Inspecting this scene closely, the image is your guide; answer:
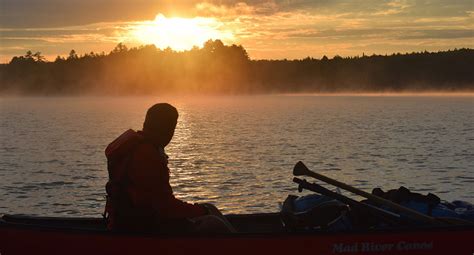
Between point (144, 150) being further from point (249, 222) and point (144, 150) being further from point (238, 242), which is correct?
point (249, 222)

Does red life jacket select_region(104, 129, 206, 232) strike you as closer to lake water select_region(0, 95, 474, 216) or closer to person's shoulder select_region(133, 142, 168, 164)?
person's shoulder select_region(133, 142, 168, 164)

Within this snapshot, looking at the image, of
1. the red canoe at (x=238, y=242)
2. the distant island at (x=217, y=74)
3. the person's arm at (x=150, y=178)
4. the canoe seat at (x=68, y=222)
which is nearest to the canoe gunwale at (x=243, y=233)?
the red canoe at (x=238, y=242)

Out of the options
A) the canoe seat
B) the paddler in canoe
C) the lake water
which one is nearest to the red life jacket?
the paddler in canoe

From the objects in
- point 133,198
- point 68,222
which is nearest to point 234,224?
point 68,222

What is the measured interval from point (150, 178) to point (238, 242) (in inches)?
58.4

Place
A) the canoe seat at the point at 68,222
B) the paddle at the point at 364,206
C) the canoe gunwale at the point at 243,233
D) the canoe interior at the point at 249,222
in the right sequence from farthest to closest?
1. the canoe interior at the point at 249,222
2. the canoe seat at the point at 68,222
3. the paddle at the point at 364,206
4. the canoe gunwale at the point at 243,233

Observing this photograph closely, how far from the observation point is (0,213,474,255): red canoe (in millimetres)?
8031

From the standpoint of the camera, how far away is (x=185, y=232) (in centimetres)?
805

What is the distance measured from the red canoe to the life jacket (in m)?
0.49

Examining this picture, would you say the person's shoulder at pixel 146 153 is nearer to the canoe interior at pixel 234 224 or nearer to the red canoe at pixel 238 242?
the red canoe at pixel 238 242

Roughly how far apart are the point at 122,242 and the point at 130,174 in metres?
1.16

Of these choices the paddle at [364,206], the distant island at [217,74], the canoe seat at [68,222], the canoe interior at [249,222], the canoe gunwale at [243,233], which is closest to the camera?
the canoe gunwale at [243,233]

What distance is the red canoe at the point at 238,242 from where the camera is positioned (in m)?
8.03

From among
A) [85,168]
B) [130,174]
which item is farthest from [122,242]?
[85,168]
